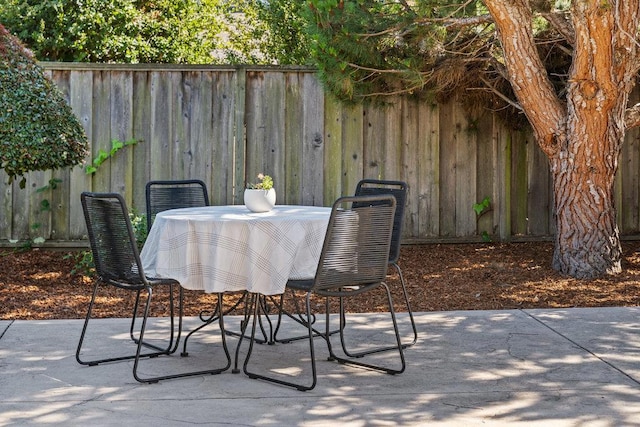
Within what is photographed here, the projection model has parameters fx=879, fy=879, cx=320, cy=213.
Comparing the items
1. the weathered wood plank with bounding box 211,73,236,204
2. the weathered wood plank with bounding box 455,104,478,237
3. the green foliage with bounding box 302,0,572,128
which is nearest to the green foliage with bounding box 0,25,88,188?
the weathered wood plank with bounding box 211,73,236,204

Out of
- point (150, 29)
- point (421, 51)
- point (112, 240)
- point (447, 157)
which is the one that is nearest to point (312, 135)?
point (447, 157)

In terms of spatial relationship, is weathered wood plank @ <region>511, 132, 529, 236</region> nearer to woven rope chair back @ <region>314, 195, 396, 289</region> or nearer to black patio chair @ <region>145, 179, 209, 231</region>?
black patio chair @ <region>145, 179, 209, 231</region>

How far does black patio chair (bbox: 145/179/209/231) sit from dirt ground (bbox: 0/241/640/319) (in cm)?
78

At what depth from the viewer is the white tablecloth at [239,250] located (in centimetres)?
416

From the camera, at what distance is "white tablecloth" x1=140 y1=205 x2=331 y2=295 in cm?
416

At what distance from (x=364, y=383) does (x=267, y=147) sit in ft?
13.8

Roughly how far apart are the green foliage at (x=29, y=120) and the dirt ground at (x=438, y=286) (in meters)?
0.96

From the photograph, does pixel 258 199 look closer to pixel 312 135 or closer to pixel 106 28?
pixel 312 135

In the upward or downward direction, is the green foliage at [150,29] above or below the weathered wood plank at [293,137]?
above

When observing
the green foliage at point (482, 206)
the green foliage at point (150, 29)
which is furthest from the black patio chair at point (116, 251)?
the green foliage at point (150, 29)

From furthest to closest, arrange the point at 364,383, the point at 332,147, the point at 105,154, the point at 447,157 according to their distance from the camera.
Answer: the point at 447,157 < the point at 332,147 < the point at 105,154 < the point at 364,383

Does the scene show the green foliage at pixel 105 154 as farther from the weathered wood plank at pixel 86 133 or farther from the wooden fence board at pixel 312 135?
the wooden fence board at pixel 312 135

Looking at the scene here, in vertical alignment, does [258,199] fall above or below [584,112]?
below

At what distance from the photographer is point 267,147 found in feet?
26.2
